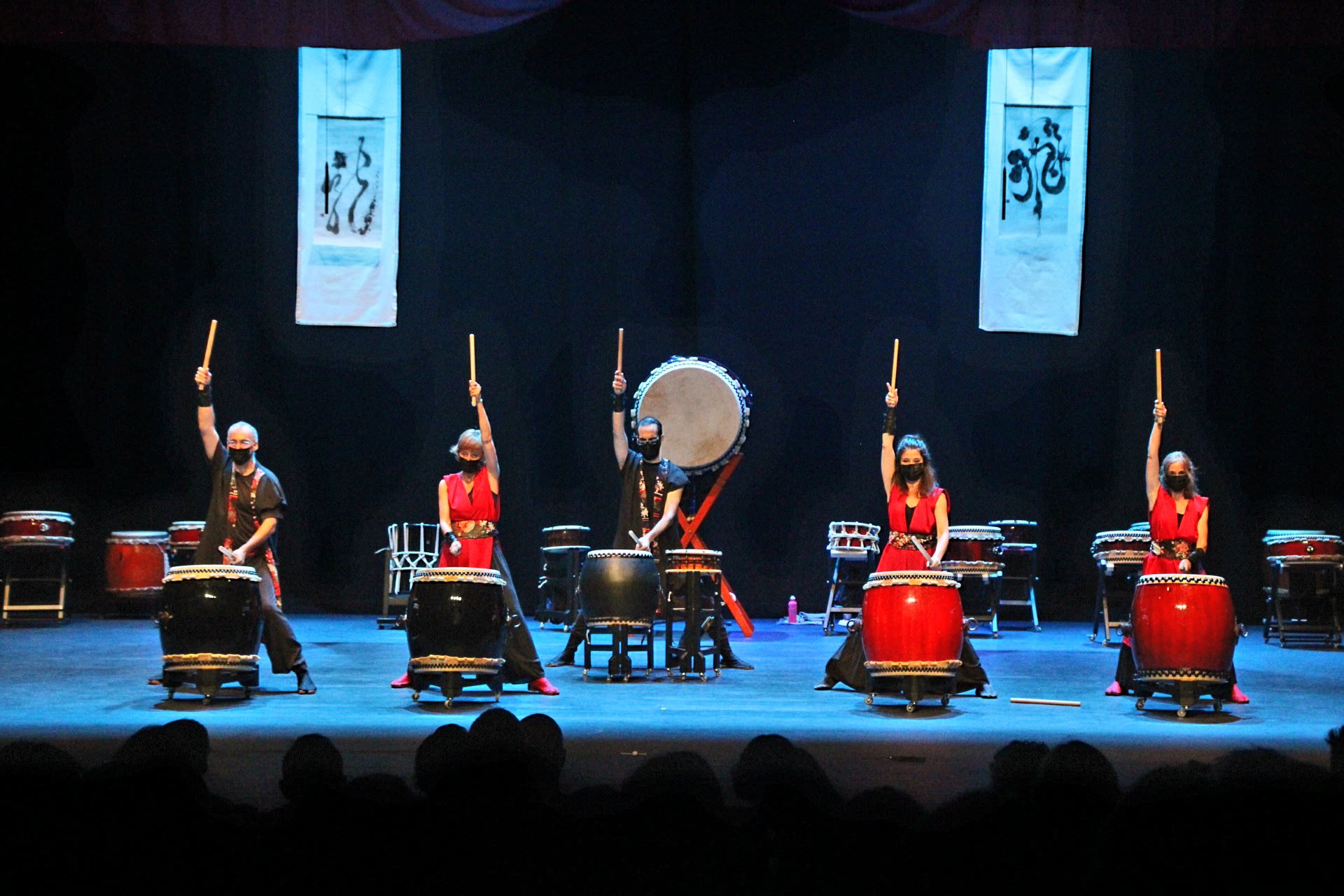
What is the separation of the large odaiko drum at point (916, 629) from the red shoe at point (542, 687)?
1.36 meters

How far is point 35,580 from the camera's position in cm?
953

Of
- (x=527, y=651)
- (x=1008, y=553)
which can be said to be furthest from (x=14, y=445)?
(x=1008, y=553)

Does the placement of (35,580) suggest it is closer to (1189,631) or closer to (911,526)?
(911,526)

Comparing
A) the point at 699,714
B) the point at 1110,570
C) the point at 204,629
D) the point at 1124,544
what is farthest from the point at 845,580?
the point at 204,629

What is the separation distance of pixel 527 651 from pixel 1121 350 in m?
5.72

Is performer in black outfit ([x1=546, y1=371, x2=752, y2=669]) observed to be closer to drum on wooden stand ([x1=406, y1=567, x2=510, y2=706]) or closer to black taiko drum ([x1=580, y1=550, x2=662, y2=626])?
black taiko drum ([x1=580, y1=550, x2=662, y2=626])

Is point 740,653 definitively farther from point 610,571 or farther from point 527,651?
point 527,651

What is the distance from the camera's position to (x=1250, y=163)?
32.6 ft

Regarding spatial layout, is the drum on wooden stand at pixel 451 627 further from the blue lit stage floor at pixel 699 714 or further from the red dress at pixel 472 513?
the red dress at pixel 472 513

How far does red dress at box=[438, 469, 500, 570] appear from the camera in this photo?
617cm

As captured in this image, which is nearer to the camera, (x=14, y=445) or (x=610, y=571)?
(x=610, y=571)

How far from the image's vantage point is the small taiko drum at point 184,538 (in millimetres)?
9305

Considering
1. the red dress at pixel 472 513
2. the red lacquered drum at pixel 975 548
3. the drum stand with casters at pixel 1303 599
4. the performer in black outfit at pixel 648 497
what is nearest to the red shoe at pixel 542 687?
the red dress at pixel 472 513

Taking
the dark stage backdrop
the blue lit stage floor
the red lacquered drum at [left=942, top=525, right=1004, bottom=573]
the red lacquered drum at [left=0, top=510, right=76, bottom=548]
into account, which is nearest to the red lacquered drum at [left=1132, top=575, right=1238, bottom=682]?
the blue lit stage floor
